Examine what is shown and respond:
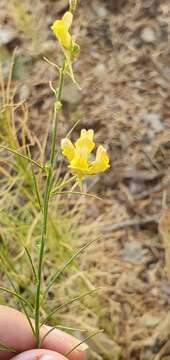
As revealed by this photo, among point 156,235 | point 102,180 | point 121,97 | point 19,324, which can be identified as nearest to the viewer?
point 19,324

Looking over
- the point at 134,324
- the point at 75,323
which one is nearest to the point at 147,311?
the point at 134,324

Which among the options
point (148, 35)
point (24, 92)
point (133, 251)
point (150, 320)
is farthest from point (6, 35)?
point (150, 320)

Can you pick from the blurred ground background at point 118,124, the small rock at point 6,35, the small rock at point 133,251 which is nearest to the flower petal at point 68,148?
the blurred ground background at point 118,124

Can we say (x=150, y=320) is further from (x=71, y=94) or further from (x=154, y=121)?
Result: (x=71, y=94)

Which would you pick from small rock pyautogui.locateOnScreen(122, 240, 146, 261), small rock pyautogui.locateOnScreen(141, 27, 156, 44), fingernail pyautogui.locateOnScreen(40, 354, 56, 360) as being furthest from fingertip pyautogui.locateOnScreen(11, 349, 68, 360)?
small rock pyautogui.locateOnScreen(141, 27, 156, 44)

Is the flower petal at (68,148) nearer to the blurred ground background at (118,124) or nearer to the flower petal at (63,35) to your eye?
the flower petal at (63,35)

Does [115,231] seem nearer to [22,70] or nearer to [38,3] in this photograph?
[22,70]

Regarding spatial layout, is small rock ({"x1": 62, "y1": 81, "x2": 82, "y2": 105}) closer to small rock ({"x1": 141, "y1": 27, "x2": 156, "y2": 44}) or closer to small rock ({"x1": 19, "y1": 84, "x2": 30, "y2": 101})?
small rock ({"x1": 19, "y1": 84, "x2": 30, "y2": 101})
